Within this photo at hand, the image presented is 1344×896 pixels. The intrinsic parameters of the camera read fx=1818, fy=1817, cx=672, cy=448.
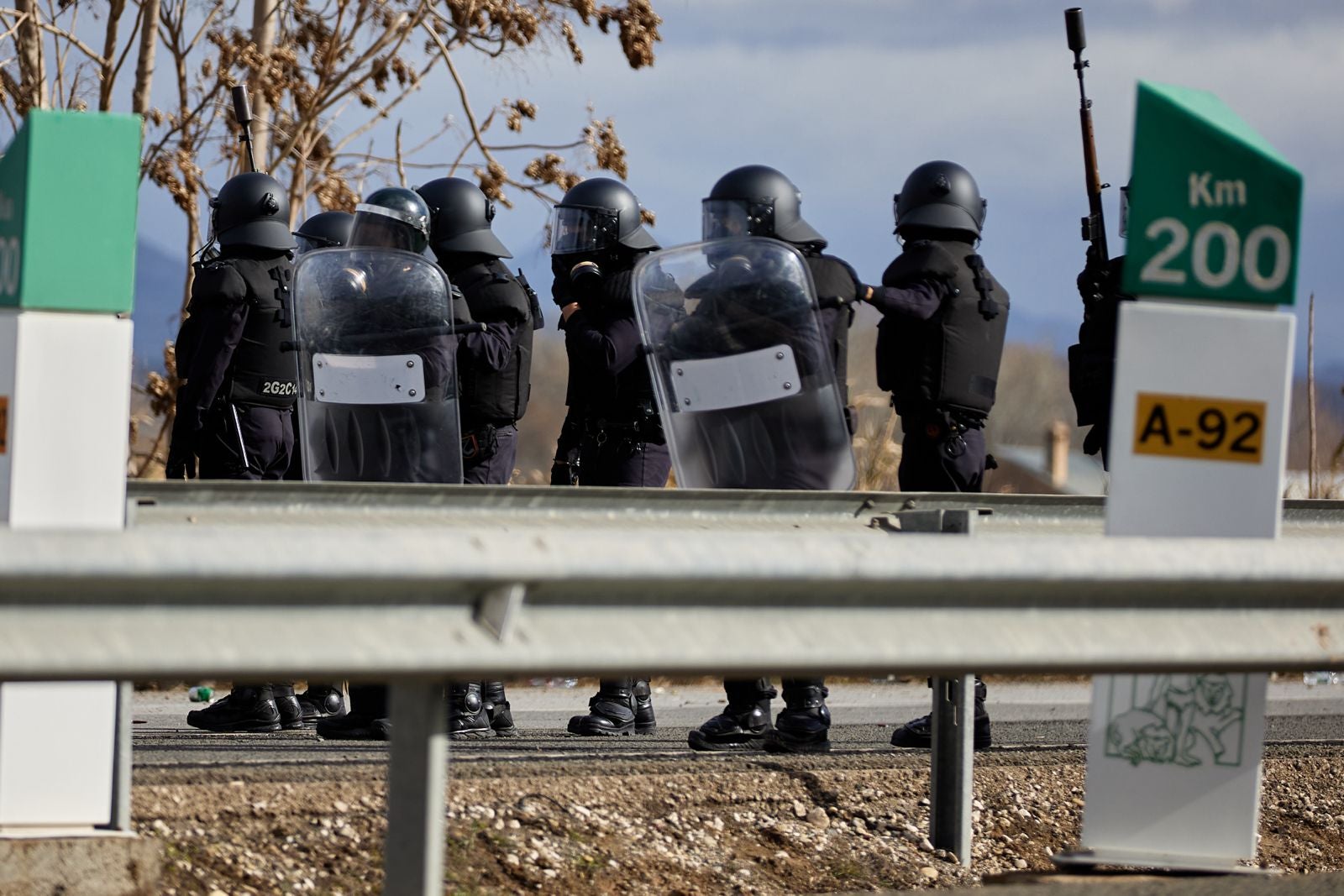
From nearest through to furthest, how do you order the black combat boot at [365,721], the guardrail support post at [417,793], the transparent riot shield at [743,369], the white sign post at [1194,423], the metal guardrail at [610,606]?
the metal guardrail at [610,606]
the guardrail support post at [417,793]
the white sign post at [1194,423]
the transparent riot shield at [743,369]
the black combat boot at [365,721]

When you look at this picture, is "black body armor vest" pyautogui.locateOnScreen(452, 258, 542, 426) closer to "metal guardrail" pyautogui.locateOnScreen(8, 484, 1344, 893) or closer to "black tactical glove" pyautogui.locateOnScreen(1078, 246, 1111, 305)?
"black tactical glove" pyautogui.locateOnScreen(1078, 246, 1111, 305)

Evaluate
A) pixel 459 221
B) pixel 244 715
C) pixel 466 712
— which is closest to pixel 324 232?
pixel 459 221

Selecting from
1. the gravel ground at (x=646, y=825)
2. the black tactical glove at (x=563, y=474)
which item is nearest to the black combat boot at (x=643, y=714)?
the black tactical glove at (x=563, y=474)

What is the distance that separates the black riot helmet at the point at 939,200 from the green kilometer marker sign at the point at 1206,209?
391 centimetres

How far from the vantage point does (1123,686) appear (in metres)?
3.32

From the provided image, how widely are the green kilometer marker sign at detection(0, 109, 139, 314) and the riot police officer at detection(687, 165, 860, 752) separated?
3145mm

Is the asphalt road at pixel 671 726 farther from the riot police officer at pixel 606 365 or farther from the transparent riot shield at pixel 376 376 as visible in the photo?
the transparent riot shield at pixel 376 376

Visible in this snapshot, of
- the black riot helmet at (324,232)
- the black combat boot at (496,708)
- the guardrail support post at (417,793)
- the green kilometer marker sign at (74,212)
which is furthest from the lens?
the black riot helmet at (324,232)

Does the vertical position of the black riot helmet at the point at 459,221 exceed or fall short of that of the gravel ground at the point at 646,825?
it exceeds it

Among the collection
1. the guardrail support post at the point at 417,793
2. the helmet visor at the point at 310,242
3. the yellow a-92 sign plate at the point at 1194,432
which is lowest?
the guardrail support post at the point at 417,793

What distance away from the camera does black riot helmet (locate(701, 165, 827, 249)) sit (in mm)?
6438

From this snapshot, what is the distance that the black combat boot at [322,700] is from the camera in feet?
24.4

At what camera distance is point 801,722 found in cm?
614

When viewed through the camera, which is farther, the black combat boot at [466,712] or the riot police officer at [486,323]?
the riot police officer at [486,323]
